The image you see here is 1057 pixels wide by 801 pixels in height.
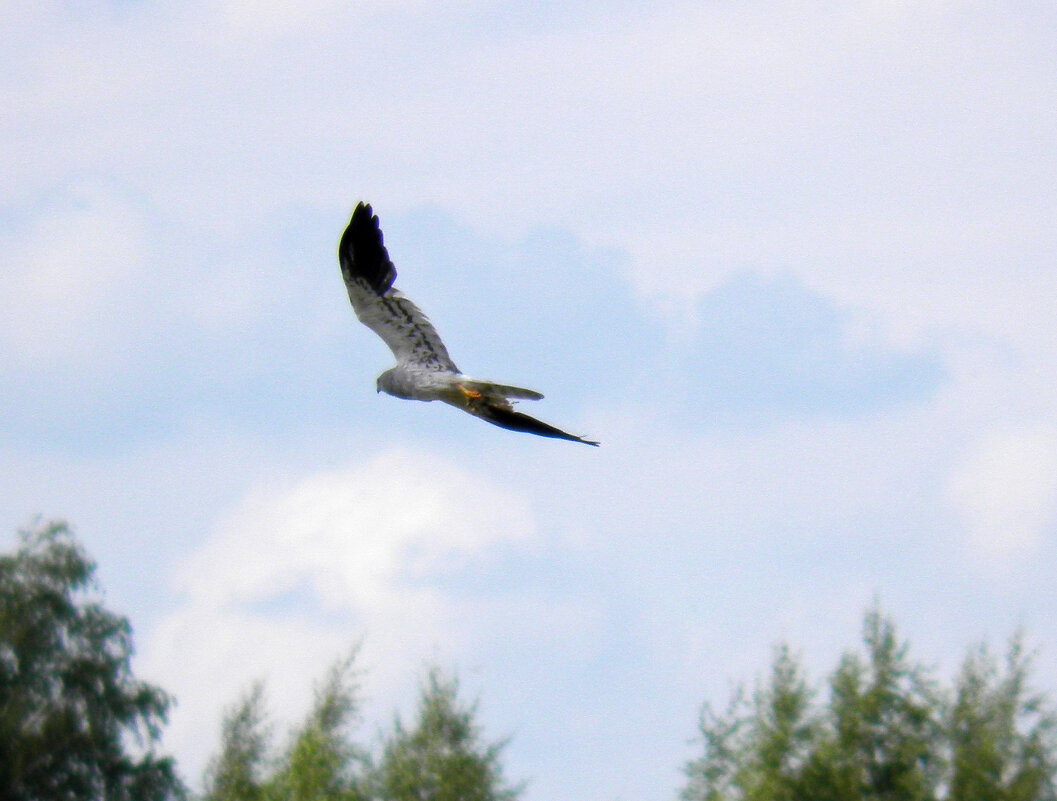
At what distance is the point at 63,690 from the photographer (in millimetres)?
38969

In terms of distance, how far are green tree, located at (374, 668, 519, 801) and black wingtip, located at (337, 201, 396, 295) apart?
12955 millimetres

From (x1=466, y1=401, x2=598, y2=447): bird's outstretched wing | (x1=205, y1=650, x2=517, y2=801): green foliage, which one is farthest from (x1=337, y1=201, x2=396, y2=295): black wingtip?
(x1=205, y1=650, x2=517, y2=801): green foliage

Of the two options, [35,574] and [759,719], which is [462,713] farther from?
[35,574]

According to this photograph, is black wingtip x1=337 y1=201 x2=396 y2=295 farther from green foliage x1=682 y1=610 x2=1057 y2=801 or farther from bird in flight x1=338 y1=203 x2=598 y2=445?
green foliage x1=682 y1=610 x2=1057 y2=801

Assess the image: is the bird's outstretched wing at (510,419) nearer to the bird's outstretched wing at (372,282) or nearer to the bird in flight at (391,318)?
the bird in flight at (391,318)

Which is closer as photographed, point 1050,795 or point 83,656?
point 1050,795

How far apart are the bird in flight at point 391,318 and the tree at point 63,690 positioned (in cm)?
2311

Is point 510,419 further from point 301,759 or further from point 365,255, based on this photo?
point 301,759

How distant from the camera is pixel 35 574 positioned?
128ft

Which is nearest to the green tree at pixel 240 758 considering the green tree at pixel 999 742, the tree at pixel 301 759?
the tree at pixel 301 759

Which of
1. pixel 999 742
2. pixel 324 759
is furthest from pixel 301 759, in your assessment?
pixel 999 742

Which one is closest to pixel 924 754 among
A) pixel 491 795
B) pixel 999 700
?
pixel 999 700

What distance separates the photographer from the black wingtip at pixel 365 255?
17672 millimetres

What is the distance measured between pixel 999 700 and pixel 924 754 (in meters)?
1.78
